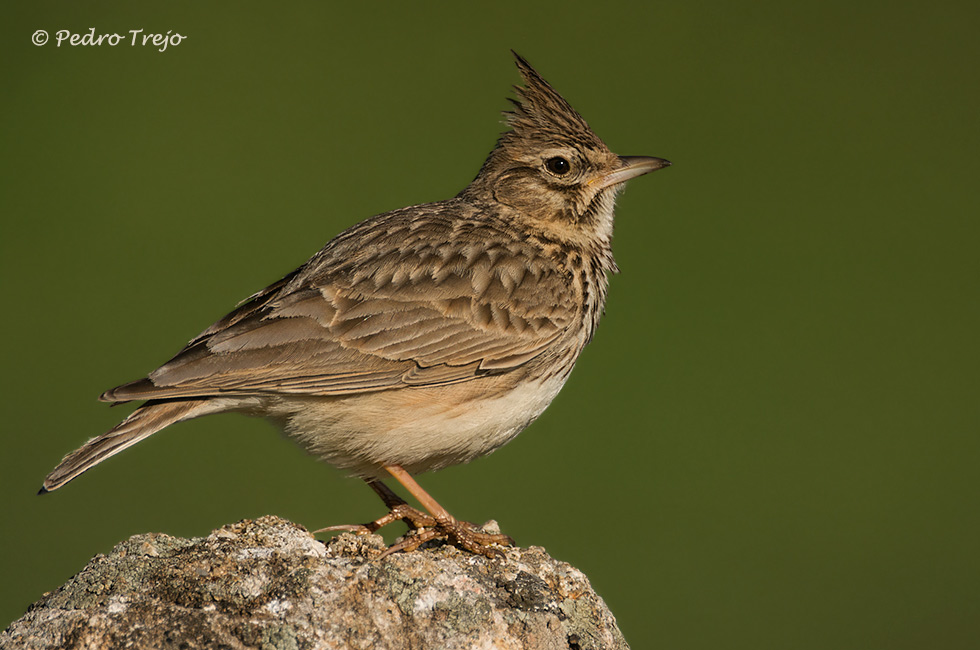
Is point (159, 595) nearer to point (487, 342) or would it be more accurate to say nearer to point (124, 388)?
point (124, 388)

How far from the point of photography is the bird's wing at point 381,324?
15.0ft

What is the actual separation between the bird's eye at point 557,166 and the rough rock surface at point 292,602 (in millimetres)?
2642

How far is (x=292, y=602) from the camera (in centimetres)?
332

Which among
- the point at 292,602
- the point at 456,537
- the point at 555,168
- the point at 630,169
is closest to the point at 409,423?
the point at 456,537

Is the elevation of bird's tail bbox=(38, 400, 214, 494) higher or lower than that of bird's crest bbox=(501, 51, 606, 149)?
lower

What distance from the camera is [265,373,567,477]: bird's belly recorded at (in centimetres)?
474

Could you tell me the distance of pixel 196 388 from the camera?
4.38 metres

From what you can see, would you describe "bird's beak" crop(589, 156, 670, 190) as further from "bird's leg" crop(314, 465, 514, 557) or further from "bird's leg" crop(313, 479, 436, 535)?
"bird's leg" crop(313, 479, 436, 535)

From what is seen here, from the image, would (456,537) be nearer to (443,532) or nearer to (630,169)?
(443,532)

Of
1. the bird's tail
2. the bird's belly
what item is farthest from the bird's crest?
the bird's tail

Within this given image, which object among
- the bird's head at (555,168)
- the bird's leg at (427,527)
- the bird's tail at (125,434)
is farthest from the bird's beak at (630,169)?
the bird's tail at (125,434)

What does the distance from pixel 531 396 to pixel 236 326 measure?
4.91 ft

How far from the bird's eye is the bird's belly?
4.54ft

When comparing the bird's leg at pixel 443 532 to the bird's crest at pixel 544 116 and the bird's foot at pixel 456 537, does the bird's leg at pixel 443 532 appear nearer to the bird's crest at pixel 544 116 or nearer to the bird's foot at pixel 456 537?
the bird's foot at pixel 456 537
